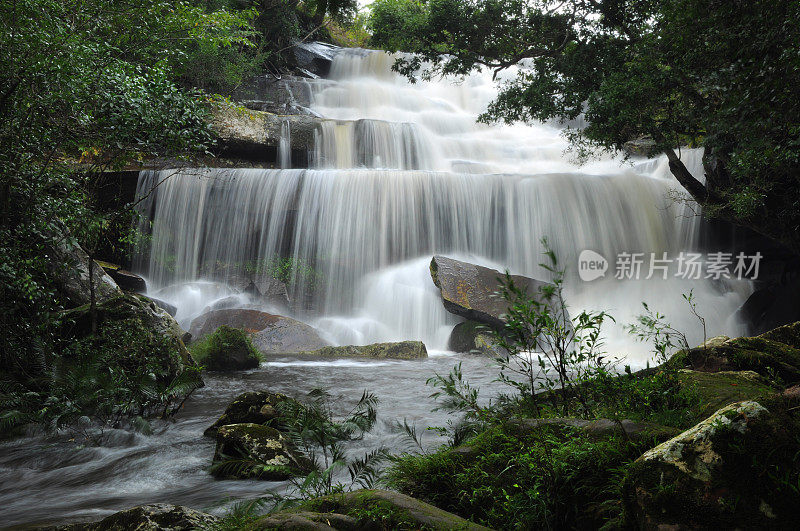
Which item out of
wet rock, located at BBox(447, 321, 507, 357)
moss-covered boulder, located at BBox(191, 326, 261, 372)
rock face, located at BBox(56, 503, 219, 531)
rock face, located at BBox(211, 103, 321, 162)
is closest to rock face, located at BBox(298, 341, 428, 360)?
wet rock, located at BBox(447, 321, 507, 357)

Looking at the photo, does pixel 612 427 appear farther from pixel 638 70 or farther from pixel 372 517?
pixel 638 70

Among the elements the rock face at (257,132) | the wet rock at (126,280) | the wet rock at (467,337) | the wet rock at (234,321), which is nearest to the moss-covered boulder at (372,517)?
the wet rock at (467,337)

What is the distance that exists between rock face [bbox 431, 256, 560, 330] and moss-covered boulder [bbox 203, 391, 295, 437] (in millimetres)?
7158

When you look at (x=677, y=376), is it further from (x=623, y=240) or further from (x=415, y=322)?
(x=623, y=240)

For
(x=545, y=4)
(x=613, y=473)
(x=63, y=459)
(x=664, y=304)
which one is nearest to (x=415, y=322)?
(x=664, y=304)

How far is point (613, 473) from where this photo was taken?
243 centimetres

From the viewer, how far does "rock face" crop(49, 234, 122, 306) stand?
24.1 feet

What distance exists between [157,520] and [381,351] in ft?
29.7

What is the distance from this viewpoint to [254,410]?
5.00 m

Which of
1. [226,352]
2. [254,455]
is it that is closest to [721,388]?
[254,455]

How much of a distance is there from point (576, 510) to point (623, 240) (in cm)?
1604

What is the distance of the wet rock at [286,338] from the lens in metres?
12.2

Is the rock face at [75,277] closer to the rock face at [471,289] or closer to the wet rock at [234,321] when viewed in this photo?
the wet rock at [234,321]

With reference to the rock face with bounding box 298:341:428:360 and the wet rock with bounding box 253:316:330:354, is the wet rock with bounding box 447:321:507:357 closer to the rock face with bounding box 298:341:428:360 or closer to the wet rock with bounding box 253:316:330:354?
the rock face with bounding box 298:341:428:360
